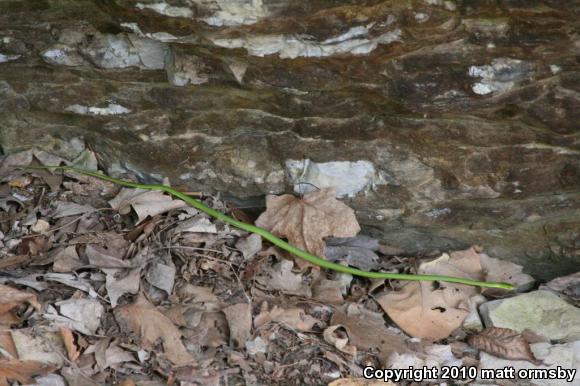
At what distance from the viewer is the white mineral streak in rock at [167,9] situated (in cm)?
221

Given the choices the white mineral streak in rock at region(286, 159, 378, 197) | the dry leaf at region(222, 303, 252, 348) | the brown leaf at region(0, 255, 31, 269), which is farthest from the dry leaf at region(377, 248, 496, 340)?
the brown leaf at region(0, 255, 31, 269)

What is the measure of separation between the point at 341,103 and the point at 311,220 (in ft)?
1.63

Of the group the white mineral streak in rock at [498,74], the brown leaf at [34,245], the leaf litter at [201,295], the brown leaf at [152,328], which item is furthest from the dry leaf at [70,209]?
the white mineral streak in rock at [498,74]

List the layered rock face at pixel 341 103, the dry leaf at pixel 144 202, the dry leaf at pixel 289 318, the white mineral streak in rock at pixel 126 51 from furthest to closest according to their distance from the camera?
→ the dry leaf at pixel 144 202 < the white mineral streak in rock at pixel 126 51 < the dry leaf at pixel 289 318 < the layered rock face at pixel 341 103

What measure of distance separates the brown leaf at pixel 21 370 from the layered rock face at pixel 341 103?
1.04 metres

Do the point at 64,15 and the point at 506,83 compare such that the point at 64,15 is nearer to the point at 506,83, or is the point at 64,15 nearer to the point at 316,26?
the point at 316,26

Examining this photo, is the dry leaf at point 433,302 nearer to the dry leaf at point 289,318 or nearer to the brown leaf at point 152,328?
the dry leaf at point 289,318

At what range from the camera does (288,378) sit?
2.36 meters

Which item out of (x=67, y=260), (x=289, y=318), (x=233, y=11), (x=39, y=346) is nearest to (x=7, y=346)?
(x=39, y=346)

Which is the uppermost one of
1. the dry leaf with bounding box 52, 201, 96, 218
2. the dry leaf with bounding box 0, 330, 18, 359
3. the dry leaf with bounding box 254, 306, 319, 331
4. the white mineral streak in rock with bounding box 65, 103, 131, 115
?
the white mineral streak in rock with bounding box 65, 103, 131, 115

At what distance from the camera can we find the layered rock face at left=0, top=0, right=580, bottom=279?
2232 mm

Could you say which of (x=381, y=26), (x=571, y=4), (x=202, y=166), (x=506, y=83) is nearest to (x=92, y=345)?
(x=202, y=166)

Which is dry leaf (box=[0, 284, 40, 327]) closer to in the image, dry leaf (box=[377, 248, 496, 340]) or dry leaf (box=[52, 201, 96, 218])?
dry leaf (box=[52, 201, 96, 218])

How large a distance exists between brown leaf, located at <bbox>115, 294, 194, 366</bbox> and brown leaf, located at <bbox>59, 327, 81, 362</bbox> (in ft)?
0.55
